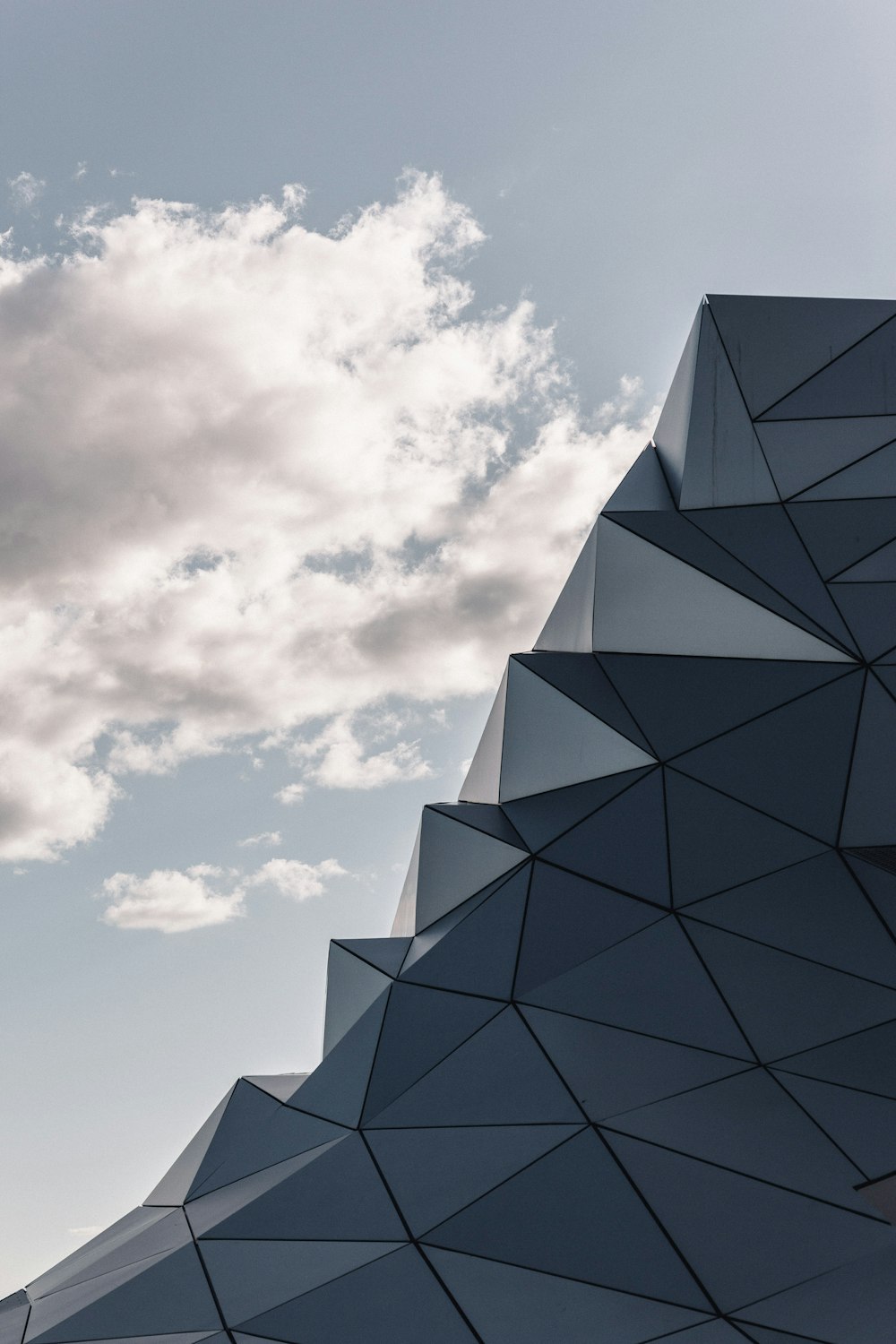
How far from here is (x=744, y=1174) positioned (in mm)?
12938

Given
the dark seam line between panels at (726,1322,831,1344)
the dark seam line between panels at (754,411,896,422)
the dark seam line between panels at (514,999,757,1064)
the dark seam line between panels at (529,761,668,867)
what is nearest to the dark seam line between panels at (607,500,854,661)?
the dark seam line between panels at (754,411,896,422)

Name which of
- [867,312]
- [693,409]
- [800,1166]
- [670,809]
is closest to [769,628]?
[670,809]

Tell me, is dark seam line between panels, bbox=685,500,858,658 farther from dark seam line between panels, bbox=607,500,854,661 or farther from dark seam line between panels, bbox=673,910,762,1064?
dark seam line between panels, bbox=673,910,762,1064

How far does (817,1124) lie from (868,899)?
12.3ft

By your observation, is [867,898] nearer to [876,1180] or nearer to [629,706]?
[876,1180]

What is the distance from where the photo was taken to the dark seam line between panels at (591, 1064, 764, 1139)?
13781 mm

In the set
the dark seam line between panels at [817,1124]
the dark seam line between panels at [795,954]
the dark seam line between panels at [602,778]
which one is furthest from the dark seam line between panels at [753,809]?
the dark seam line between panels at [817,1124]

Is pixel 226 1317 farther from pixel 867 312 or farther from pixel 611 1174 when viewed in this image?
pixel 867 312

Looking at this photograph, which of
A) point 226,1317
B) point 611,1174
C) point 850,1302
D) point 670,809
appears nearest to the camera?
point 850,1302

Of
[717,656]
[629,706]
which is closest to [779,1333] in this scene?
[629,706]

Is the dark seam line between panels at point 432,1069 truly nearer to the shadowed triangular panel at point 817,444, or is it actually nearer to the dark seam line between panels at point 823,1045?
the dark seam line between panels at point 823,1045

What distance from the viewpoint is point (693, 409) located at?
64.4 feet

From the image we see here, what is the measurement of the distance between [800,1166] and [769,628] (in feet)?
26.2

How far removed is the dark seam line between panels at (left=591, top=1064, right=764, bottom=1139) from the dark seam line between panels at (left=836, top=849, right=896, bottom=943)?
3.00 metres
